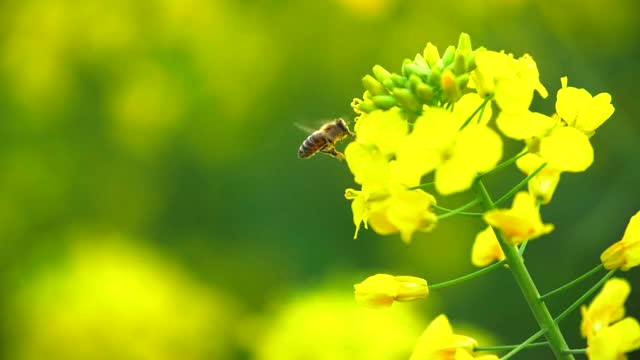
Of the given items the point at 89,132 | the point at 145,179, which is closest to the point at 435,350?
the point at 145,179

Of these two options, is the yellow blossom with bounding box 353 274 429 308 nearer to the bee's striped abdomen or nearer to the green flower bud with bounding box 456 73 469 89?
the green flower bud with bounding box 456 73 469 89

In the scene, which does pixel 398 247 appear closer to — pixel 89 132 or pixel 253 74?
pixel 253 74

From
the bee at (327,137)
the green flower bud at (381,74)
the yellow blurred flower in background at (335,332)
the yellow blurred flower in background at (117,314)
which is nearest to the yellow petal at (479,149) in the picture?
Result: the green flower bud at (381,74)

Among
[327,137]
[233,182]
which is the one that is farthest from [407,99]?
[233,182]

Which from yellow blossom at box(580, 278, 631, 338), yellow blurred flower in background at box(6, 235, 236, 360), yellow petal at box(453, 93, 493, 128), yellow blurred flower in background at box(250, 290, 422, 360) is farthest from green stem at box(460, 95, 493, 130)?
yellow blurred flower in background at box(6, 235, 236, 360)

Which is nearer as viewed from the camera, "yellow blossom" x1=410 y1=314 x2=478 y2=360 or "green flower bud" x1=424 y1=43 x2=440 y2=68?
Result: "yellow blossom" x1=410 y1=314 x2=478 y2=360

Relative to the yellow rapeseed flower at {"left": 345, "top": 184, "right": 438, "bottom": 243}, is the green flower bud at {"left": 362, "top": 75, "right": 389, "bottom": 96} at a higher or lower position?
higher
